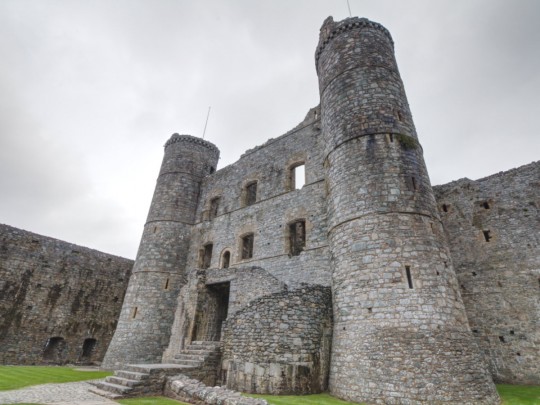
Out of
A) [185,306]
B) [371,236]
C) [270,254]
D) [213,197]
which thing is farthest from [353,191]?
[213,197]

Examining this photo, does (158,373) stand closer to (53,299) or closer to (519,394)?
(519,394)

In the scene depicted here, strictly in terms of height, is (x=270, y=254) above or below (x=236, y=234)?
below

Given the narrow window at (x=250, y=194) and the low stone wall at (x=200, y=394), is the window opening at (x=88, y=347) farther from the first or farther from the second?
the low stone wall at (x=200, y=394)

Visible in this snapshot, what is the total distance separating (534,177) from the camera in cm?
1159

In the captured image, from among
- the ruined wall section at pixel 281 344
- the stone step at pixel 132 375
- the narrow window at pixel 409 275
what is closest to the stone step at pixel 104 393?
the stone step at pixel 132 375

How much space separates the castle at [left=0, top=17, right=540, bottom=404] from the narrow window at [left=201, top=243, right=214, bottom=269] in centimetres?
95

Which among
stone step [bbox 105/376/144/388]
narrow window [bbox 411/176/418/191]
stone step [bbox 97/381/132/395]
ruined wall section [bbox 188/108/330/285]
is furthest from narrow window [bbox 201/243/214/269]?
narrow window [bbox 411/176/418/191]

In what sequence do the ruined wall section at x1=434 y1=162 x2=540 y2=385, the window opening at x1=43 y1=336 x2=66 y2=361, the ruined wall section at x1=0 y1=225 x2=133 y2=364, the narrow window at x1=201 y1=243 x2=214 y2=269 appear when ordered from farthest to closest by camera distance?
the narrow window at x1=201 y1=243 x2=214 y2=269, the window opening at x1=43 y1=336 x2=66 y2=361, the ruined wall section at x1=0 y1=225 x2=133 y2=364, the ruined wall section at x1=434 y1=162 x2=540 y2=385

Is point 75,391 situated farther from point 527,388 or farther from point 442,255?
point 527,388

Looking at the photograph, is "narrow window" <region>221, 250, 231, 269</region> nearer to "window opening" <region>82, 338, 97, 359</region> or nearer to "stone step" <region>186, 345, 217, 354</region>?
"stone step" <region>186, 345, 217, 354</region>

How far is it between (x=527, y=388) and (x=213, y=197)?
15906 mm

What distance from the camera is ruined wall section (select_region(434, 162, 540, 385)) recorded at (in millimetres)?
10078

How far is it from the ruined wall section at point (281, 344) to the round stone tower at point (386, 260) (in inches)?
17.3

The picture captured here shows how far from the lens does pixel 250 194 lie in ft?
58.9
